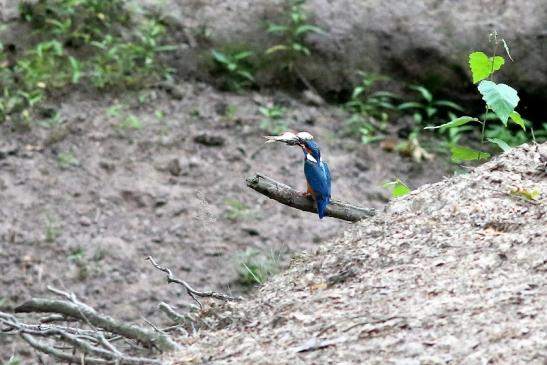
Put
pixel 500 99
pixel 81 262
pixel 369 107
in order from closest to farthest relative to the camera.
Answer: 1. pixel 500 99
2. pixel 81 262
3. pixel 369 107

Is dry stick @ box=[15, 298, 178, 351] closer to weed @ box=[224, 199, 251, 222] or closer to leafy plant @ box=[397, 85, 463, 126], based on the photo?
weed @ box=[224, 199, 251, 222]

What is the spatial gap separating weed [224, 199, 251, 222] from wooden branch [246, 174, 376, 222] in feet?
8.42

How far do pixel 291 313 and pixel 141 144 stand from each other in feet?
12.7

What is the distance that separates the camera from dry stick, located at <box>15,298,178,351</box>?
2.84 metres

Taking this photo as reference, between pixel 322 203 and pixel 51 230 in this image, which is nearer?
pixel 322 203

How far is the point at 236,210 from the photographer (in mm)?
6152

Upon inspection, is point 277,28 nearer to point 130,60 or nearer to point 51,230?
point 130,60

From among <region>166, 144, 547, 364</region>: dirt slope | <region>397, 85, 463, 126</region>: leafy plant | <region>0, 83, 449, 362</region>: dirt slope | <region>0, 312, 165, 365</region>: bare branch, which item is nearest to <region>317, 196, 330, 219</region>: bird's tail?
<region>166, 144, 547, 364</region>: dirt slope

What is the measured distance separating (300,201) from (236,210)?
266 centimetres

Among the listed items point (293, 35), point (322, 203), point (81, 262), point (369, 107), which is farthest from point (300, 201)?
point (293, 35)

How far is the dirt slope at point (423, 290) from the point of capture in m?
2.46

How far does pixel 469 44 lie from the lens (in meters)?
7.17

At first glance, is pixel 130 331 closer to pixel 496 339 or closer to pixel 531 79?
pixel 496 339

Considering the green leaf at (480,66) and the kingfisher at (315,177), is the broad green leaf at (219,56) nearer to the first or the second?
the kingfisher at (315,177)
